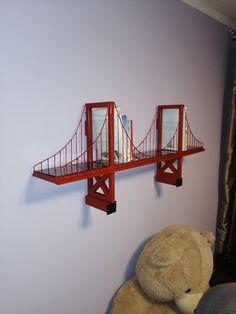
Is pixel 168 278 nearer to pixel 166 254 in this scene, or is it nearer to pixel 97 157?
pixel 166 254

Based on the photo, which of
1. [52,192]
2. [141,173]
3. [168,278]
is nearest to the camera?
[52,192]

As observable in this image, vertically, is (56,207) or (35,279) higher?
(56,207)

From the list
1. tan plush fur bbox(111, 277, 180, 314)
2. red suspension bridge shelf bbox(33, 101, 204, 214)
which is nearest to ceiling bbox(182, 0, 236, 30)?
red suspension bridge shelf bbox(33, 101, 204, 214)

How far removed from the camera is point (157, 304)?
1265 millimetres

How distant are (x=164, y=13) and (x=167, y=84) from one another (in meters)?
0.35

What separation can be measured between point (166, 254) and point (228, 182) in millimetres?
1060

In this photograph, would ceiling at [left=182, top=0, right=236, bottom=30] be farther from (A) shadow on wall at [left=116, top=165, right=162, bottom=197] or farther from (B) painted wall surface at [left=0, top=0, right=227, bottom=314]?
(A) shadow on wall at [left=116, top=165, right=162, bottom=197]

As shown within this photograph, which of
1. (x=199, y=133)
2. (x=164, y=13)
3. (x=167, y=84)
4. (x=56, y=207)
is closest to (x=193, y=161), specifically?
(x=199, y=133)

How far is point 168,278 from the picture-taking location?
1.17 meters

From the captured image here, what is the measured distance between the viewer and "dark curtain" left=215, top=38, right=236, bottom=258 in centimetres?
199

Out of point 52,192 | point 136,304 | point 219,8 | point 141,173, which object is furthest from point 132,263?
point 219,8

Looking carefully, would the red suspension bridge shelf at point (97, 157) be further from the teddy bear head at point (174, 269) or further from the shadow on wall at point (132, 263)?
the shadow on wall at point (132, 263)

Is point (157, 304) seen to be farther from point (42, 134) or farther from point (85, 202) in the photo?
point (42, 134)

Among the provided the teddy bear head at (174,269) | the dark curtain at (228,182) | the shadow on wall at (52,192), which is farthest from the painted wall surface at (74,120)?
the dark curtain at (228,182)
